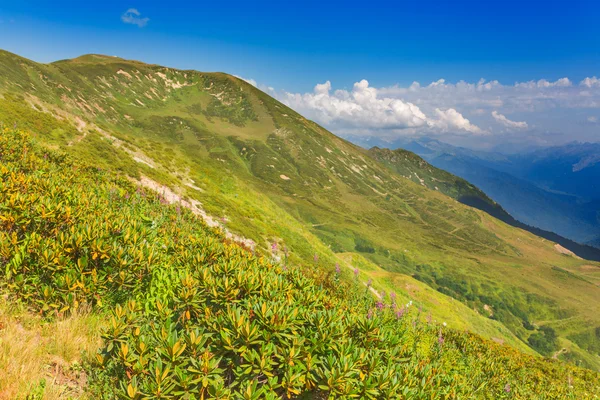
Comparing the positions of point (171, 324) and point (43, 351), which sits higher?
point (171, 324)

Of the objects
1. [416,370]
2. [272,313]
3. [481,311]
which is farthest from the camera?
[481,311]

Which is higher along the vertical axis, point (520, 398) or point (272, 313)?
point (272, 313)

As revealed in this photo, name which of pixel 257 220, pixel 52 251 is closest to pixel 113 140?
pixel 257 220

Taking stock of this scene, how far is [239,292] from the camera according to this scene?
217 inches

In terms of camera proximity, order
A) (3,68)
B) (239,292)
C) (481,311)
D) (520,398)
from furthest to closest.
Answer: (481,311)
(3,68)
(520,398)
(239,292)

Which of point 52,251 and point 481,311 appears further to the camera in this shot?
point 481,311

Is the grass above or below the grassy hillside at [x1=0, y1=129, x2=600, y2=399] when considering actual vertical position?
below

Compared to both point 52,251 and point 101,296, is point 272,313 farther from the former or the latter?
point 52,251

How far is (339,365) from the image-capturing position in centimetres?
406

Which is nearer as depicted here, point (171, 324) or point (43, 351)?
point (43, 351)

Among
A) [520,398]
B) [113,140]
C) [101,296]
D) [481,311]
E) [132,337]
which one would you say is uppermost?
[113,140]

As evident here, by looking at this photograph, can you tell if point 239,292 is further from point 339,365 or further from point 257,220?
point 257,220

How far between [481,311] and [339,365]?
780ft

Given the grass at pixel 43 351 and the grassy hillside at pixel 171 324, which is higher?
the grassy hillside at pixel 171 324
